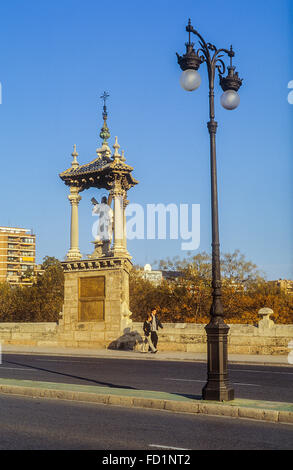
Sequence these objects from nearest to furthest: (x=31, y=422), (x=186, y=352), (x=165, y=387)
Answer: (x=31, y=422)
(x=165, y=387)
(x=186, y=352)

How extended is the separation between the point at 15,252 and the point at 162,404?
174 metres

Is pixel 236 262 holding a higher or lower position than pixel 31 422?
higher

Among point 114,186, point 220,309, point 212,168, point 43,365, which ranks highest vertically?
point 114,186

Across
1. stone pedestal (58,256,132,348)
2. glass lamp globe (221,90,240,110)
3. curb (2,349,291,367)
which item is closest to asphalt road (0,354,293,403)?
curb (2,349,291,367)

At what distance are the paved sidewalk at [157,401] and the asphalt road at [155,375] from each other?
3.83ft

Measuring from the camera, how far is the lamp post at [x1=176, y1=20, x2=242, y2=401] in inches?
420

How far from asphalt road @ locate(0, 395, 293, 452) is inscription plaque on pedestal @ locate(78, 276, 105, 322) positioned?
666 inches

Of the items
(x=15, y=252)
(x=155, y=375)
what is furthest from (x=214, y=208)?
(x=15, y=252)

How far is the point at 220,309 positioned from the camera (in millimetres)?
11078

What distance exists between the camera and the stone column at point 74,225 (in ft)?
94.6

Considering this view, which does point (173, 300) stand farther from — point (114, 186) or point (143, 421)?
point (143, 421)

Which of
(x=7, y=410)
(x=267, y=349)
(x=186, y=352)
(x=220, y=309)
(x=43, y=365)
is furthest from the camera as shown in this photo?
(x=186, y=352)
